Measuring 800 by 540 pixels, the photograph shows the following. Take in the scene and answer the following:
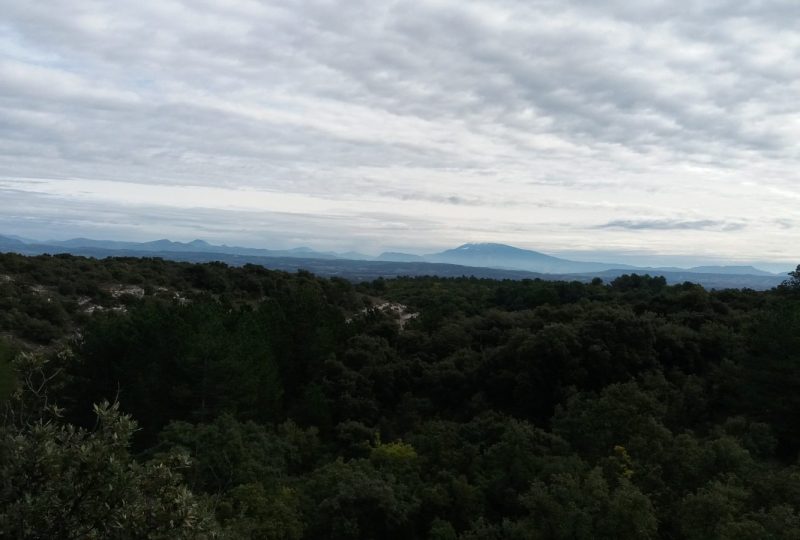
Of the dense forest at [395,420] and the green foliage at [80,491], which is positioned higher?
the green foliage at [80,491]

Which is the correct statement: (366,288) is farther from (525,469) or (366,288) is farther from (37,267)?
(525,469)

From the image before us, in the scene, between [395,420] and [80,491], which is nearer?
[80,491]

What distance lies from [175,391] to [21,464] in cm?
1800

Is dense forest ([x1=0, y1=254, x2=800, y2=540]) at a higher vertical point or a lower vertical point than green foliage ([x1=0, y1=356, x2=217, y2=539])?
lower

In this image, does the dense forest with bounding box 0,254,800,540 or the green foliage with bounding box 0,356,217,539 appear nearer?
the green foliage with bounding box 0,356,217,539

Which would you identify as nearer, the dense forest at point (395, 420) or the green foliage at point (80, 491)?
the green foliage at point (80, 491)

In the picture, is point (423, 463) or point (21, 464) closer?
point (21, 464)

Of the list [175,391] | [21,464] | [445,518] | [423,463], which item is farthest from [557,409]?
[21,464]

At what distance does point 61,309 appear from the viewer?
3709 centimetres

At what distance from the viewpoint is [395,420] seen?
28.4 meters

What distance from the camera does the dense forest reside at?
19.6 feet

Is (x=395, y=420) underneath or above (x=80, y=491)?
underneath

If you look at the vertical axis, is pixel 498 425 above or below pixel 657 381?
below

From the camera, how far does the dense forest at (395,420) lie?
5965 mm
